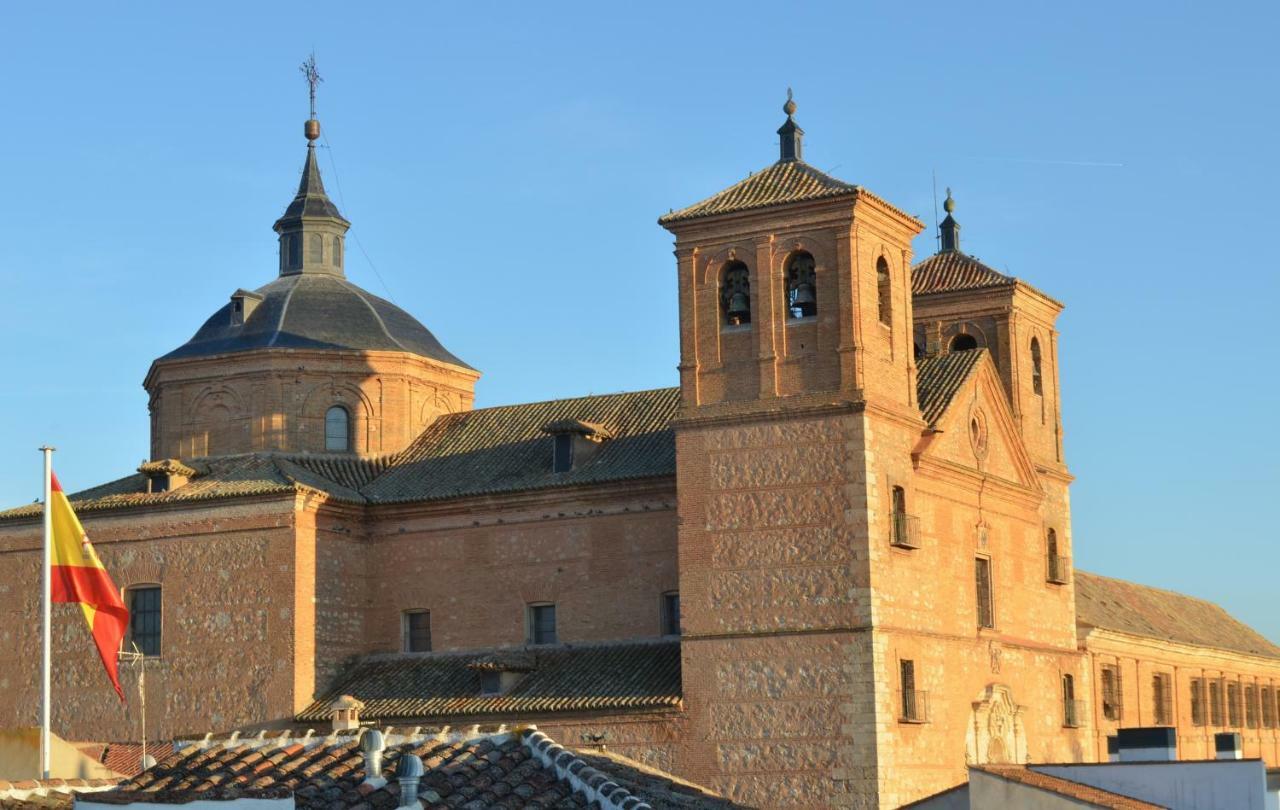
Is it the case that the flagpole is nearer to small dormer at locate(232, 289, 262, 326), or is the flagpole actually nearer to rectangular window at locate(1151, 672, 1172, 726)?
small dormer at locate(232, 289, 262, 326)

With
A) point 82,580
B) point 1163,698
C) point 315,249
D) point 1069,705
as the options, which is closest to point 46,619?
point 82,580

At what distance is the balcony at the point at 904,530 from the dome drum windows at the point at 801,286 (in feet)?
11.5

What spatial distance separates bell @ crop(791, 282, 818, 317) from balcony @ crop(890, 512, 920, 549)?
3.50m

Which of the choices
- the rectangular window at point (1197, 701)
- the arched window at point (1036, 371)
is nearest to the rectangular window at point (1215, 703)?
the rectangular window at point (1197, 701)

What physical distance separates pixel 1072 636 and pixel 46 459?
859 inches

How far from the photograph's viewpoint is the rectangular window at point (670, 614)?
34.1 metres

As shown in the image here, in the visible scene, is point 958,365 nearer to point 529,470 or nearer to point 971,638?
point 971,638

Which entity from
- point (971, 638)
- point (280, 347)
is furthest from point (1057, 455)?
point (280, 347)

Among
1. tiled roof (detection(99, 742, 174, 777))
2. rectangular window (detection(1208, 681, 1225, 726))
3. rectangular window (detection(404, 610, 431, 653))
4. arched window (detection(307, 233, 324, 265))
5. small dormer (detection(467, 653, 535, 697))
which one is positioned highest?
arched window (detection(307, 233, 324, 265))

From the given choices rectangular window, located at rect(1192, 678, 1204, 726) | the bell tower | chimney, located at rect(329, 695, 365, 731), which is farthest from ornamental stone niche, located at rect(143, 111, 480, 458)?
rectangular window, located at rect(1192, 678, 1204, 726)

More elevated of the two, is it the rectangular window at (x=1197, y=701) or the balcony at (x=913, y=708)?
the balcony at (x=913, y=708)

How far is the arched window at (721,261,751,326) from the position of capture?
32.5 m

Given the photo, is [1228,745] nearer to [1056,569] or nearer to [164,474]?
[1056,569]

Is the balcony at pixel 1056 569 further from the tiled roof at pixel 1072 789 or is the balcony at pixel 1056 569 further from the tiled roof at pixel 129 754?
the tiled roof at pixel 129 754
